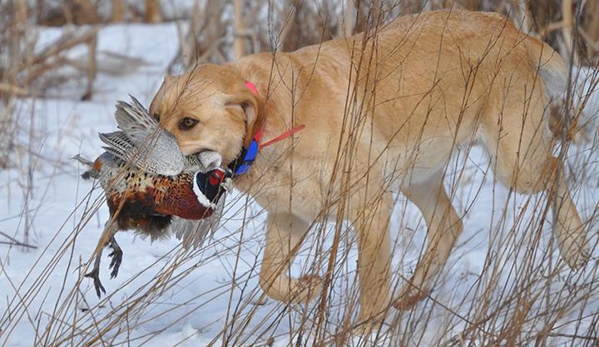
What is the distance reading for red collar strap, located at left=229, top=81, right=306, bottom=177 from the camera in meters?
3.65

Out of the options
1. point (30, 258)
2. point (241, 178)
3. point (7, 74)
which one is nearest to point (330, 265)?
point (241, 178)

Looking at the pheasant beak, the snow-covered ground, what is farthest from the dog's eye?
the snow-covered ground

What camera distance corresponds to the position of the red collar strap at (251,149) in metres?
3.65

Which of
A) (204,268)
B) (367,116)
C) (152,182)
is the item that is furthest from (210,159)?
Result: (204,268)

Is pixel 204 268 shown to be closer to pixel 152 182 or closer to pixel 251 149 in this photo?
pixel 251 149

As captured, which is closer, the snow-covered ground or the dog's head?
the snow-covered ground

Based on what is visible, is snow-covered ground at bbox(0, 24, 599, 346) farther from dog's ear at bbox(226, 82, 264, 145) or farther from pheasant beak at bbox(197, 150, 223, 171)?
dog's ear at bbox(226, 82, 264, 145)

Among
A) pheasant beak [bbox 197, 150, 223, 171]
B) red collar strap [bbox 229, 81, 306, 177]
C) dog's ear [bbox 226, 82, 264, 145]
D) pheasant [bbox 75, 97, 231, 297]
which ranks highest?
dog's ear [bbox 226, 82, 264, 145]

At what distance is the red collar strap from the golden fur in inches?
1.1

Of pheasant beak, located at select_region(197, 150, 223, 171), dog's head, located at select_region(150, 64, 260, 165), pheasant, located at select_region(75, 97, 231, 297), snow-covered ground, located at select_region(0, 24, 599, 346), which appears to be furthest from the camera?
dog's head, located at select_region(150, 64, 260, 165)

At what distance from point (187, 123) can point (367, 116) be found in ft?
2.58

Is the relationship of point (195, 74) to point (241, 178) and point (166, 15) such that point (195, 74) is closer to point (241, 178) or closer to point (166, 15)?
point (241, 178)

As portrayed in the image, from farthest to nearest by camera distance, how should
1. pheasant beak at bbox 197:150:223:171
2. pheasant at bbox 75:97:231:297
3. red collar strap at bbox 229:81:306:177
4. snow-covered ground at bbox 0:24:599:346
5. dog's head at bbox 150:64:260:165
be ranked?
red collar strap at bbox 229:81:306:177 → dog's head at bbox 150:64:260:165 → pheasant beak at bbox 197:150:223:171 → pheasant at bbox 75:97:231:297 → snow-covered ground at bbox 0:24:599:346

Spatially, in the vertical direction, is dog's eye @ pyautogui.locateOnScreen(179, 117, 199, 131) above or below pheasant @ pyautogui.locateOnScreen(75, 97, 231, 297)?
above
